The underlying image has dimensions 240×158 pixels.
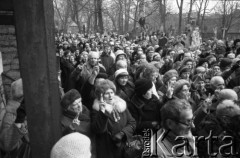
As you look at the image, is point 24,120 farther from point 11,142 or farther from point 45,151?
point 45,151

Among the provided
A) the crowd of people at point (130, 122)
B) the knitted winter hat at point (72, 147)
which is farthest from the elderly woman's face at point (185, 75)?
the knitted winter hat at point (72, 147)

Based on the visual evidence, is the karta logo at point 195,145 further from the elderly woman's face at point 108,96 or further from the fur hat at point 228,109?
the elderly woman's face at point 108,96

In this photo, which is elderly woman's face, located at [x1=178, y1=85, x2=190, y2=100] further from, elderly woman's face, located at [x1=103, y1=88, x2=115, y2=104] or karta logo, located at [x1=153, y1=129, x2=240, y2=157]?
elderly woman's face, located at [x1=103, y1=88, x2=115, y2=104]

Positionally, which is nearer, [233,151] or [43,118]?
[43,118]

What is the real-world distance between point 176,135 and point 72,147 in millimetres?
1027

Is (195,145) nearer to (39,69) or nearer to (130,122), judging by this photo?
(130,122)

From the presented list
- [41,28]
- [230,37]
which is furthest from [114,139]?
[230,37]

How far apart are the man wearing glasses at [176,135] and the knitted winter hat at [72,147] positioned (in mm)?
792

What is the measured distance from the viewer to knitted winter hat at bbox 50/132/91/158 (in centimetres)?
200

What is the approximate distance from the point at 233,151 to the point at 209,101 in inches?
54.1

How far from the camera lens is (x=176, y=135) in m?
2.55

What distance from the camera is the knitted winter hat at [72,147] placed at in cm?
200

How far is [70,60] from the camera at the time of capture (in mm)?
8539

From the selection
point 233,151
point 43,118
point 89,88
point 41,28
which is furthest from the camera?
point 89,88
